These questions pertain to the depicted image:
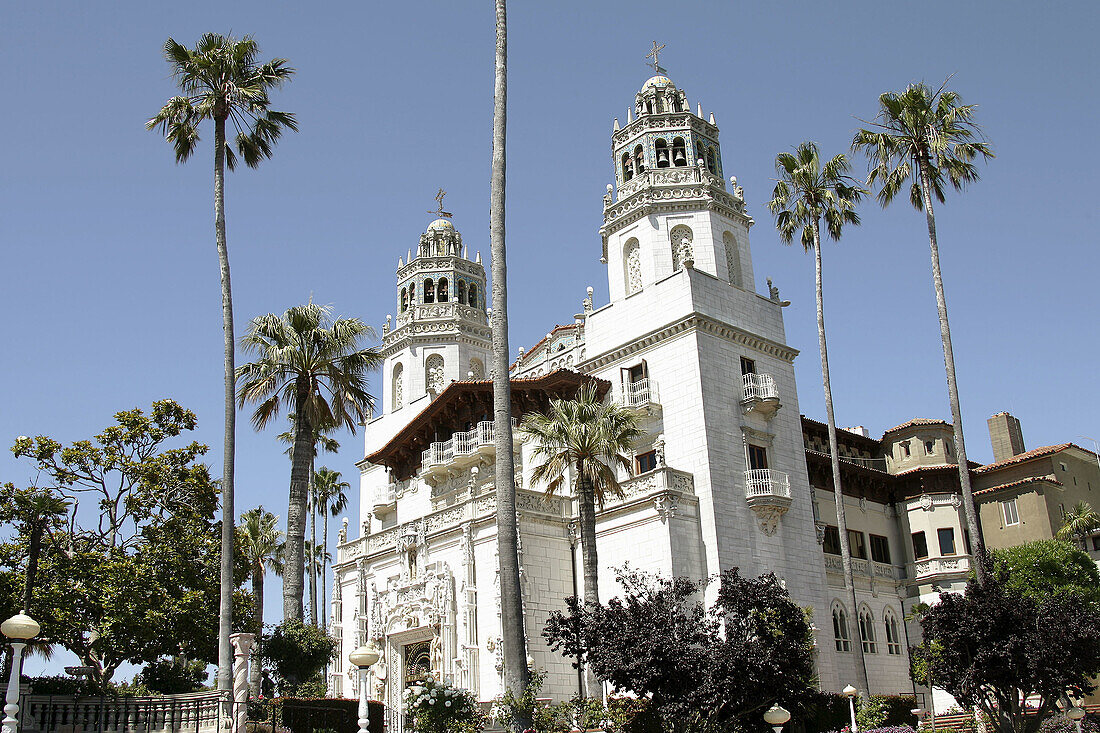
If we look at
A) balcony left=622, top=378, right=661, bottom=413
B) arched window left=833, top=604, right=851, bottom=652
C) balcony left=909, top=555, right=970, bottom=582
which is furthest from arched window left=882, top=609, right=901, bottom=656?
→ balcony left=622, top=378, right=661, bottom=413

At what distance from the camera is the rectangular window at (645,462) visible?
37.8m

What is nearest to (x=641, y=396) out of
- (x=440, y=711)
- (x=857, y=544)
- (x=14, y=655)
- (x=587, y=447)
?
(x=587, y=447)

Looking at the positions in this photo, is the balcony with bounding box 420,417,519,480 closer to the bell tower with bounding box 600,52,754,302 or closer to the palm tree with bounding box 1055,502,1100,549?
the bell tower with bounding box 600,52,754,302

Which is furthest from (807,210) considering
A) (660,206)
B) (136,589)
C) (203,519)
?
(136,589)

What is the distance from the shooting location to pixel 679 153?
141 feet

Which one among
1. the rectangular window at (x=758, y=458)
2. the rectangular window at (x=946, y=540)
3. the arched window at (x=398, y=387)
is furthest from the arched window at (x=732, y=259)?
the arched window at (x=398, y=387)

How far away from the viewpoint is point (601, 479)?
103ft

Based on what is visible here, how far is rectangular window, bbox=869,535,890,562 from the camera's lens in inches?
1877

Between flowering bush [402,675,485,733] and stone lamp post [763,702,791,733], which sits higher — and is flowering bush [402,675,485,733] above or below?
above

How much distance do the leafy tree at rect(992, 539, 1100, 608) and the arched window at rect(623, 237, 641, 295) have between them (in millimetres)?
19108

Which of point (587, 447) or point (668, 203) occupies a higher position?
point (668, 203)

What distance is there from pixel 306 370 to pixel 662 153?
18.5 m

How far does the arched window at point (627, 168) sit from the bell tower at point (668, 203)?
4cm

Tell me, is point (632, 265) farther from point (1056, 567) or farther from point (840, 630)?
point (1056, 567)
